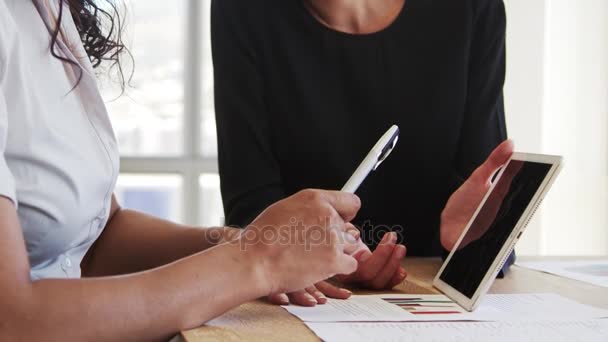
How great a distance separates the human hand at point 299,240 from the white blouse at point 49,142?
190 mm

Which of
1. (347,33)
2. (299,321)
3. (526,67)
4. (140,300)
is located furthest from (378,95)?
(526,67)

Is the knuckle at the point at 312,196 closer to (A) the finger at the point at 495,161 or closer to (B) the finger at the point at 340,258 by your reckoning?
(B) the finger at the point at 340,258

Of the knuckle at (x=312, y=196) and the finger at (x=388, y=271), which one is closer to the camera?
the knuckle at (x=312, y=196)

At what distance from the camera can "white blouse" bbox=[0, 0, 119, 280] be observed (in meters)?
0.75

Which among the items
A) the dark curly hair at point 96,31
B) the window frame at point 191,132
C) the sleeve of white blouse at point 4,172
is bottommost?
the window frame at point 191,132

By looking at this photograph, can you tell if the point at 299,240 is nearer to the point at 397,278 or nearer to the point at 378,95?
the point at 397,278

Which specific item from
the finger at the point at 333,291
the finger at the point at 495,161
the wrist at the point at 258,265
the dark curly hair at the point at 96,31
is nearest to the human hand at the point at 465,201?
the finger at the point at 495,161

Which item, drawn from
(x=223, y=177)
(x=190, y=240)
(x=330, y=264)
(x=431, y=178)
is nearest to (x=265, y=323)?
(x=330, y=264)

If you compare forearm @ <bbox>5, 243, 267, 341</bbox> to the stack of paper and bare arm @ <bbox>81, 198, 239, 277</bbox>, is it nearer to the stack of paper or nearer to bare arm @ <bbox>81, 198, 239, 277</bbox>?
the stack of paper

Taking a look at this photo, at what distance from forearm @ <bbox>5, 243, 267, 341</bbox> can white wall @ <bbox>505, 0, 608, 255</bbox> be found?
2.71 meters

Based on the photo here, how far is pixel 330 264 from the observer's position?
0.82 metres

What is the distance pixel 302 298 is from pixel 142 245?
12.9 inches

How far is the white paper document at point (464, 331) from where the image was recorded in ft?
2.30

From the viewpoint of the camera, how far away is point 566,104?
328 centimetres
